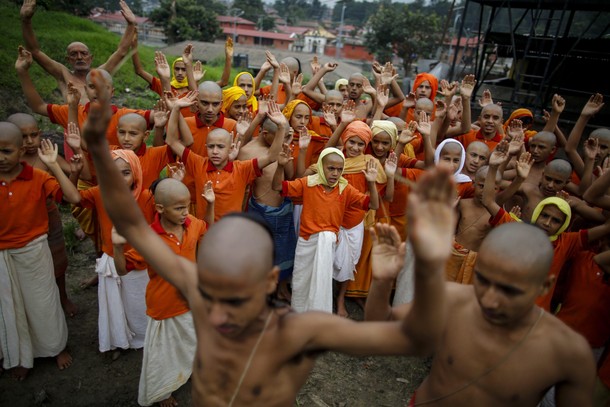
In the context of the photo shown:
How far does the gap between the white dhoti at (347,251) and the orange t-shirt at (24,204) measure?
2.72 m

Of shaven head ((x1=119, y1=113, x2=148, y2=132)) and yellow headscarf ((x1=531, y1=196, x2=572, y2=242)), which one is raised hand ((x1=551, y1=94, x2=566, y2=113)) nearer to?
yellow headscarf ((x1=531, y1=196, x2=572, y2=242))

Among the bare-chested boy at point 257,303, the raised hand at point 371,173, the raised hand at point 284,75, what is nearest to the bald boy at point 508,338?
the bare-chested boy at point 257,303

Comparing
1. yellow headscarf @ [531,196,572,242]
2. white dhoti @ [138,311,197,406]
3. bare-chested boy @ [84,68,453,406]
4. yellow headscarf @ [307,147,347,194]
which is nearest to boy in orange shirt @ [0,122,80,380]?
white dhoti @ [138,311,197,406]

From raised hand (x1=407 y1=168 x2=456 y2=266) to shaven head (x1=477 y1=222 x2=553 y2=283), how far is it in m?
0.74

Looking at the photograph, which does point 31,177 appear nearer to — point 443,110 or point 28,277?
point 28,277

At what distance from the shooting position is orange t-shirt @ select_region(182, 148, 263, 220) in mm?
4051

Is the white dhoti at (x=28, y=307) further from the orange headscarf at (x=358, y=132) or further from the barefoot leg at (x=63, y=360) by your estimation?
the orange headscarf at (x=358, y=132)

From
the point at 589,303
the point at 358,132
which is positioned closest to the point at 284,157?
the point at 358,132

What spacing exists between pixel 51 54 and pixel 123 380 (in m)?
10.4

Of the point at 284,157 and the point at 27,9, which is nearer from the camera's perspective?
the point at 284,157

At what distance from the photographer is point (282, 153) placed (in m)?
4.07

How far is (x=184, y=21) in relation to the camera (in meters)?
36.0

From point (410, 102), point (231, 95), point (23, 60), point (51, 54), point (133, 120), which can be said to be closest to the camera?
point (133, 120)

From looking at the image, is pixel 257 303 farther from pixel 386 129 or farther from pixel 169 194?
pixel 386 129
